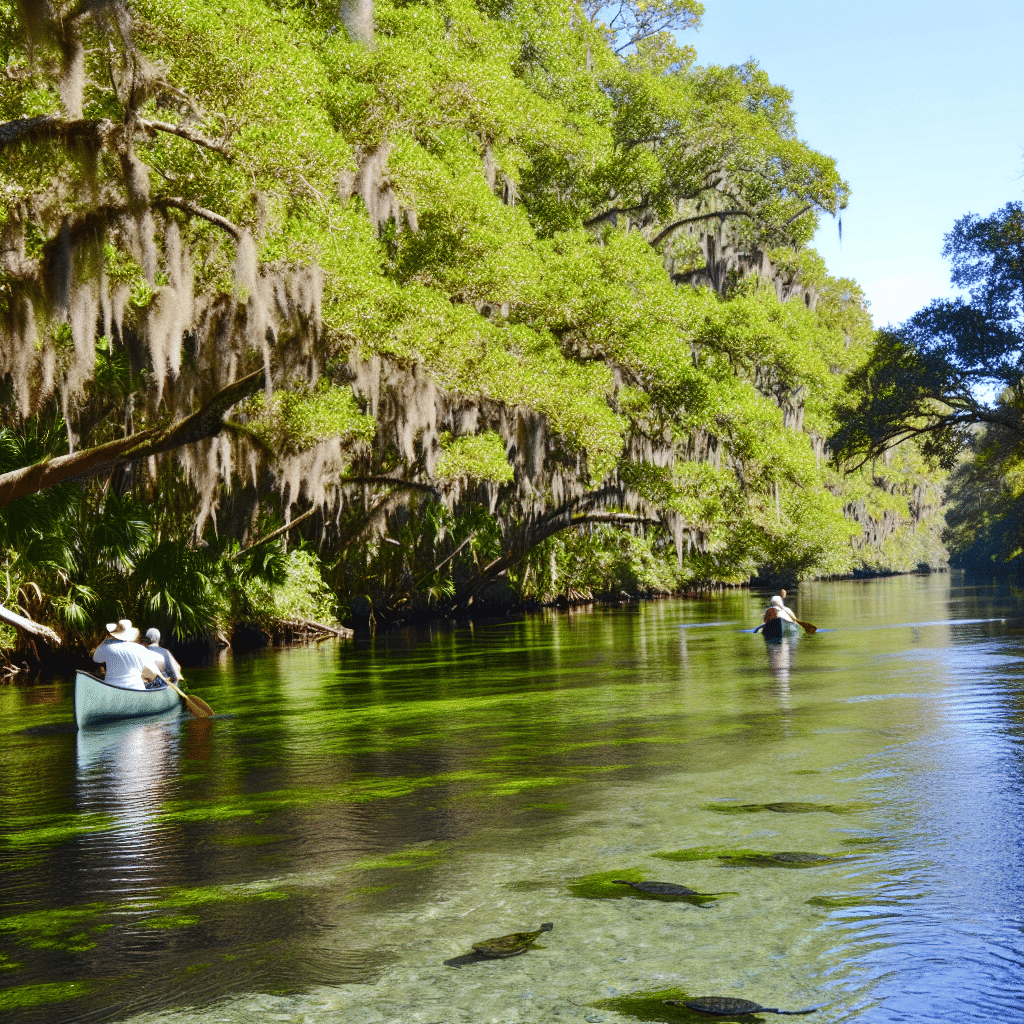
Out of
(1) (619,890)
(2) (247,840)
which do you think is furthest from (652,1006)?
(2) (247,840)

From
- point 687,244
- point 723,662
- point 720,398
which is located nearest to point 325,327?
point 723,662

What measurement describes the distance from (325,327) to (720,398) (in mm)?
15850

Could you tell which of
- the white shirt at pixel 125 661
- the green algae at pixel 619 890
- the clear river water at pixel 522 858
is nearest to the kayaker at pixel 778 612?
the clear river water at pixel 522 858

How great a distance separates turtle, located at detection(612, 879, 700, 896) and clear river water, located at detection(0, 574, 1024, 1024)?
2.3 inches

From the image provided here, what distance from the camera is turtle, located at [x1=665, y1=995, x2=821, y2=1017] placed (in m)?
5.29

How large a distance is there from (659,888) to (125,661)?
37.4 feet

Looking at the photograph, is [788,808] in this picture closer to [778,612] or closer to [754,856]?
[754,856]

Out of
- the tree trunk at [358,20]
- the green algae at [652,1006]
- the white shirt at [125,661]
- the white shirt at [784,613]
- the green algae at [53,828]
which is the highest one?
the tree trunk at [358,20]

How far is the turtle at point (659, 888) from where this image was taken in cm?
707

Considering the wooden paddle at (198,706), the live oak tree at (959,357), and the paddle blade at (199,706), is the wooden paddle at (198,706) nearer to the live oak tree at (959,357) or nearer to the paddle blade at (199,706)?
the paddle blade at (199,706)

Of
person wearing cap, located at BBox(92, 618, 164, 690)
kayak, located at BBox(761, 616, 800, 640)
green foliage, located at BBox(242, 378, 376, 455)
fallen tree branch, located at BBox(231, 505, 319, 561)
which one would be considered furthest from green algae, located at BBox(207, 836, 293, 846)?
kayak, located at BBox(761, 616, 800, 640)

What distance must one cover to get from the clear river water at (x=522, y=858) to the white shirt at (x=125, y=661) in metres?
0.68

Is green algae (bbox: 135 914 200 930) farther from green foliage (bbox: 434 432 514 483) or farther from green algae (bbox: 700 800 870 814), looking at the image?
green foliage (bbox: 434 432 514 483)

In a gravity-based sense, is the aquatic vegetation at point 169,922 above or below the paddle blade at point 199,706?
below
